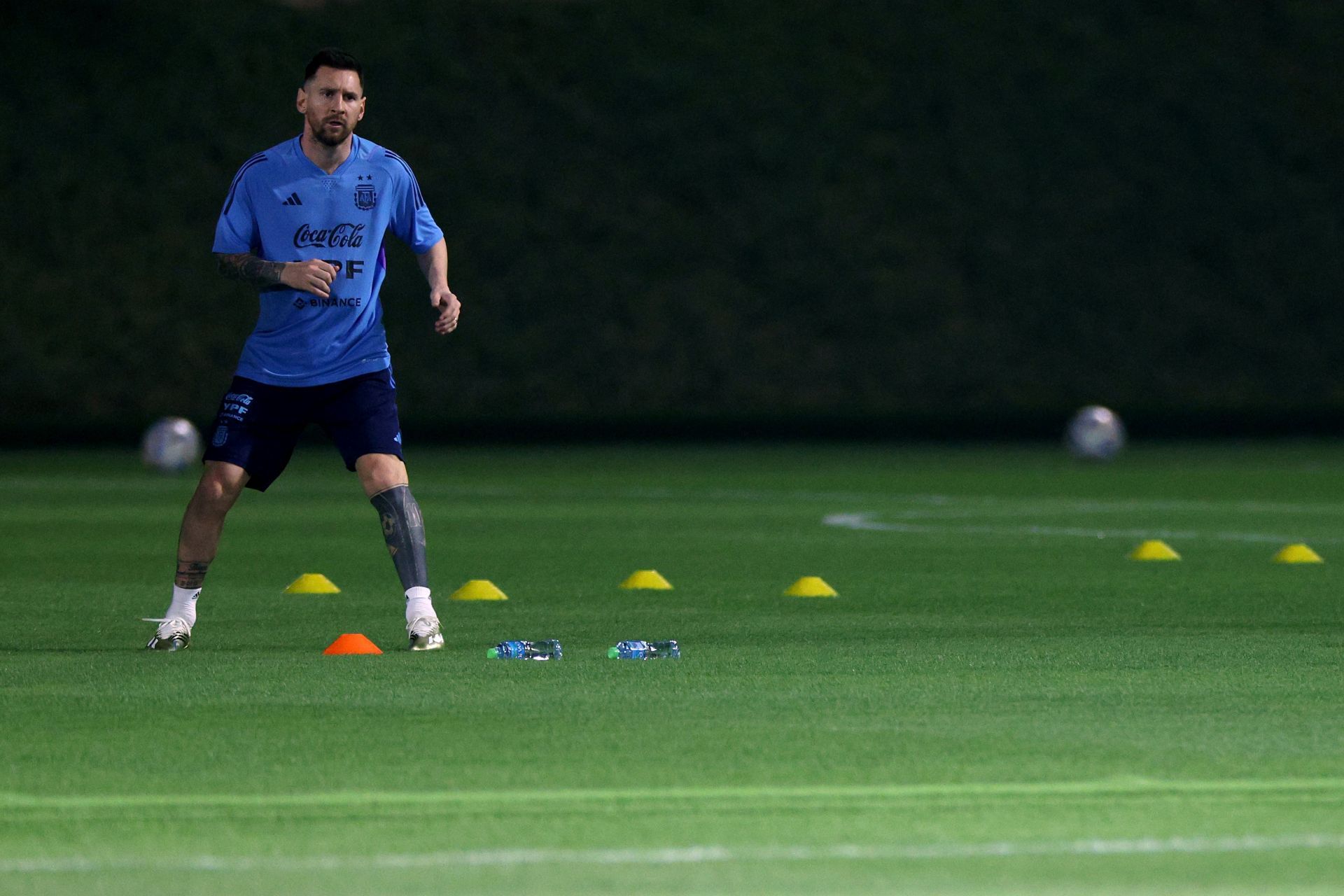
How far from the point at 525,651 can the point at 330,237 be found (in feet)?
5.32

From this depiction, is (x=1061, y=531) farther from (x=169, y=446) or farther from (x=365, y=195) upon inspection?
(x=169, y=446)

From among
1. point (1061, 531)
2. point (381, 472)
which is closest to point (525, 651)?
point (381, 472)

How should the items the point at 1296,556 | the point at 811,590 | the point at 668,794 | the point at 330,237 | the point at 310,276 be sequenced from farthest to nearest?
1. the point at 1296,556
2. the point at 811,590
3. the point at 330,237
4. the point at 310,276
5. the point at 668,794

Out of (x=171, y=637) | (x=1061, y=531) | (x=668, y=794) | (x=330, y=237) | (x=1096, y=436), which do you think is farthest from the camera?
(x=1096, y=436)

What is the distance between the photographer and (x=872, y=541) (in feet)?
54.5

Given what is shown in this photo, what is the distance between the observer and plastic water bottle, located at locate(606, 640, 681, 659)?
9.15 meters

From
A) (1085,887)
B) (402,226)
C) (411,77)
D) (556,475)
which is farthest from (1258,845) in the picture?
(411,77)

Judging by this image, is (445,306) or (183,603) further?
(183,603)

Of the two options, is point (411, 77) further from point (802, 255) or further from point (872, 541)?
point (872, 541)

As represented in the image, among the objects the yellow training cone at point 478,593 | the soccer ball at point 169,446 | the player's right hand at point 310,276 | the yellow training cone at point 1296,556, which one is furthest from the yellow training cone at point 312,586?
the soccer ball at point 169,446

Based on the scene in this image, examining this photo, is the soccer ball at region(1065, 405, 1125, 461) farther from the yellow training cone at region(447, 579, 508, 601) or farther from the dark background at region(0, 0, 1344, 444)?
the yellow training cone at region(447, 579, 508, 601)

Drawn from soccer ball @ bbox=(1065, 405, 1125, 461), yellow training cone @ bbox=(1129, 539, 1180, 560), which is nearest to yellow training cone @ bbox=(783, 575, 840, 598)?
yellow training cone @ bbox=(1129, 539, 1180, 560)

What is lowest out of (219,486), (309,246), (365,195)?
(219,486)

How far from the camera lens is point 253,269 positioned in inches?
359
